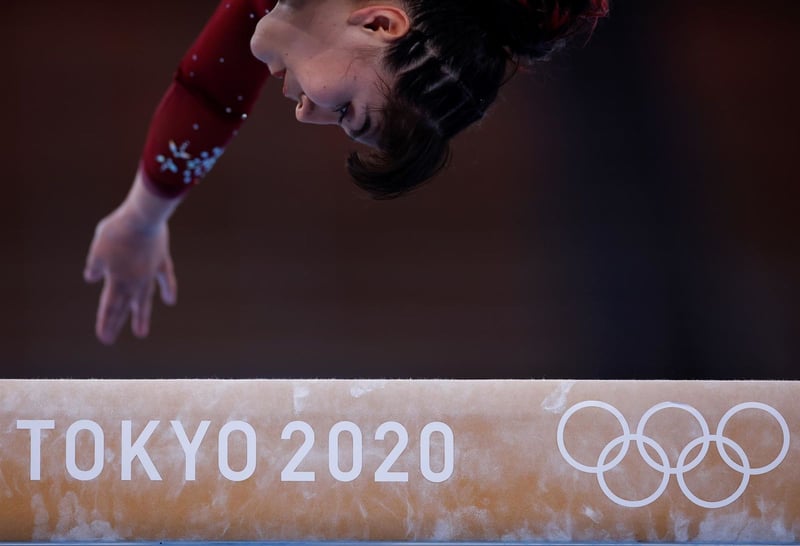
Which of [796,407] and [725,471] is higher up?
[796,407]

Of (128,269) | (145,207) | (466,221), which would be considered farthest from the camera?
(466,221)

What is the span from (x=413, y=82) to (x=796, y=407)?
1.04 metres

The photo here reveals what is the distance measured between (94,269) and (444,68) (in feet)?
3.61

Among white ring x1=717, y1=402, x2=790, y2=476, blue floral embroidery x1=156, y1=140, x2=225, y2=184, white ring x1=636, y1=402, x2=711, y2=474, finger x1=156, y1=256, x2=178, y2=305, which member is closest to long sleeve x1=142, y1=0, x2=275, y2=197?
blue floral embroidery x1=156, y1=140, x2=225, y2=184

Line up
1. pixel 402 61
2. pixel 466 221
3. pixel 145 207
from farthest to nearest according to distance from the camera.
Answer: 1. pixel 466 221
2. pixel 145 207
3. pixel 402 61

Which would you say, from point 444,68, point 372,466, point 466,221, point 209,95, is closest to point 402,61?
point 444,68

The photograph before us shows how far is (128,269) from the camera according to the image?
191 centimetres

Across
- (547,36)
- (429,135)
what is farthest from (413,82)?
(547,36)

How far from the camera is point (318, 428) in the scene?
5.44 ft

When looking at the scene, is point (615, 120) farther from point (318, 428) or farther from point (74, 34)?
point (74, 34)

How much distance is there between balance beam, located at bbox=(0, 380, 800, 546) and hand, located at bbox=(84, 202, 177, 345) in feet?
1.02

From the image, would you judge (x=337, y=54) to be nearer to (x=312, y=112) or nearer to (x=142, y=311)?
(x=312, y=112)

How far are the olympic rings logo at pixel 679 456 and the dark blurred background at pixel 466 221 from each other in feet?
1.02

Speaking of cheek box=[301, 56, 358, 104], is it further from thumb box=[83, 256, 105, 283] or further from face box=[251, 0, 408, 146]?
thumb box=[83, 256, 105, 283]
